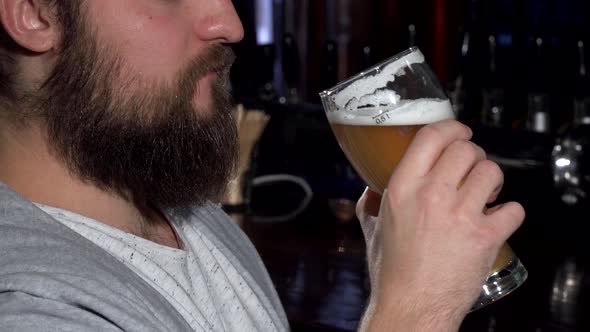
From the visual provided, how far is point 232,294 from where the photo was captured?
1295mm

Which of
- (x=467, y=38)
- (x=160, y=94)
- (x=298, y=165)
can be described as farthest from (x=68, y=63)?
(x=467, y=38)

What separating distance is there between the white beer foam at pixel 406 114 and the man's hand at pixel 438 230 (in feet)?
0.29

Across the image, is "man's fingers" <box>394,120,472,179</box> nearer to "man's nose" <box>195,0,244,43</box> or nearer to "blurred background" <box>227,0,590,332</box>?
"man's nose" <box>195,0,244,43</box>

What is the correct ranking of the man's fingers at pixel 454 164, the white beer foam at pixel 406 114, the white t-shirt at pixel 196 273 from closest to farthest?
the man's fingers at pixel 454 164 < the white beer foam at pixel 406 114 < the white t-shirt at pixel 196 273

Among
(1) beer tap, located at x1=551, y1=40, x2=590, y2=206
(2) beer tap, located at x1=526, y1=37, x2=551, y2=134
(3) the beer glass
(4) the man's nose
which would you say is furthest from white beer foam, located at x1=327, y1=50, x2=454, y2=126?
(2) beer tap, located at x1=526, y1=37, x2=551, y2=134

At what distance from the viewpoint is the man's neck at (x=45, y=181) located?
1.18 meters

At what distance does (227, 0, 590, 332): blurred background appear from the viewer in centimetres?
180

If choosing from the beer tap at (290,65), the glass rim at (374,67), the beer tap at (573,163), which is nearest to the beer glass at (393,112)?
the glass rim at (374,67)

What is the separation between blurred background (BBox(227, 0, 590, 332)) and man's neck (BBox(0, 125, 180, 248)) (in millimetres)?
510

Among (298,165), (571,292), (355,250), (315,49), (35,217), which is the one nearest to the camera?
(35,217)

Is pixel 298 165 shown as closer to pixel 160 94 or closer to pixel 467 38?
pixel 467 38

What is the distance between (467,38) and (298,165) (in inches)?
30.9

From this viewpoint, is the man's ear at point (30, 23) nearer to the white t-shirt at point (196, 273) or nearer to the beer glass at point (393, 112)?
the white t-shirt at point (196, 273)

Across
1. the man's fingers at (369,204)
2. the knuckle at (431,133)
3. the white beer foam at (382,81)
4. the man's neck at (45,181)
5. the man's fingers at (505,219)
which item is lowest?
the man's fingers at (369,204)
